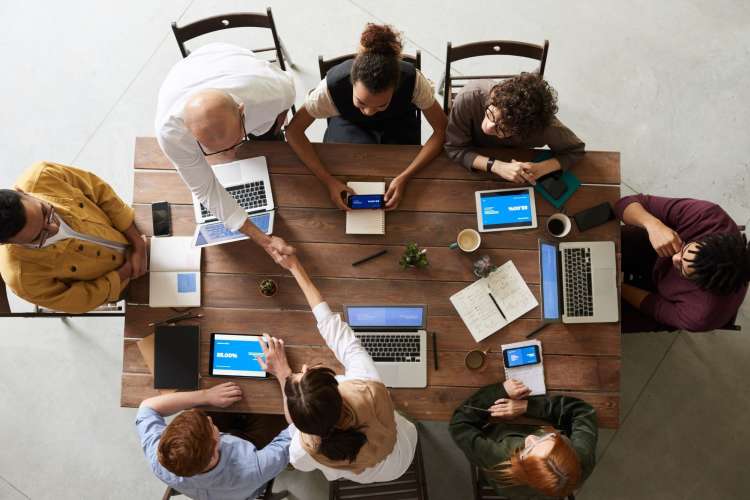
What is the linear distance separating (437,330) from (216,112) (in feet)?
3.97

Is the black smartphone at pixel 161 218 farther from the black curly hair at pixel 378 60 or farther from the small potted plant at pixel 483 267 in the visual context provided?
the small potted plant at pixel 483 267

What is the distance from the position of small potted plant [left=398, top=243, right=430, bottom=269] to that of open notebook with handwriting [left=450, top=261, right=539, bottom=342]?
197 mm

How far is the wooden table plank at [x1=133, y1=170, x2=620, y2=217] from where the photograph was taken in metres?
2.17

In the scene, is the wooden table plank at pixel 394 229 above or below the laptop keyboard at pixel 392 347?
above

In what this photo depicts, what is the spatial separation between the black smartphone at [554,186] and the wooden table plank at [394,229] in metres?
0.12

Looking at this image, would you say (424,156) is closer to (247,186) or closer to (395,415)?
(247,186)

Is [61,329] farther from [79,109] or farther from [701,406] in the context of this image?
[701,406]

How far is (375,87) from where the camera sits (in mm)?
1851

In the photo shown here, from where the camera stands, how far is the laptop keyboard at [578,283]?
2.08 metres

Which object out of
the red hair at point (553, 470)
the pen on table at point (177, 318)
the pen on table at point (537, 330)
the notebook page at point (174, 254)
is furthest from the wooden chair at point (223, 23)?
the red hair at point (553, 470)

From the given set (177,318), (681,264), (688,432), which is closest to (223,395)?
(177,318)

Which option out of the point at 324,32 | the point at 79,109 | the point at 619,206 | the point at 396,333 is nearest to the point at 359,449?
the point at 396,333

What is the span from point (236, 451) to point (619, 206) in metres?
1.90

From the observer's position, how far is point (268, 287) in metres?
2.09
